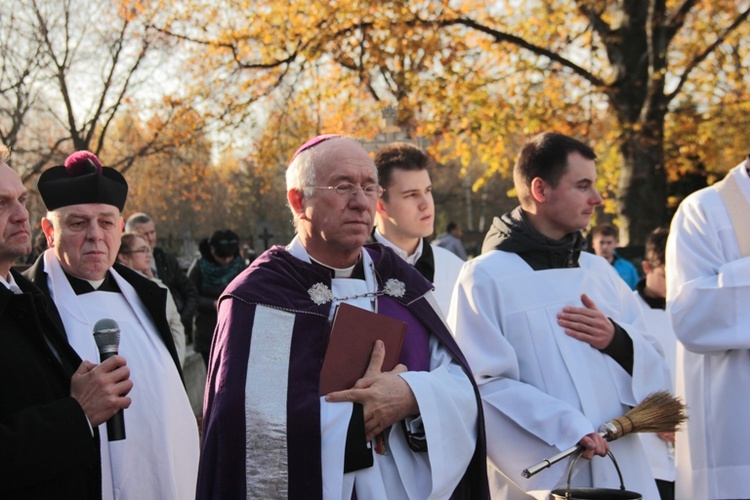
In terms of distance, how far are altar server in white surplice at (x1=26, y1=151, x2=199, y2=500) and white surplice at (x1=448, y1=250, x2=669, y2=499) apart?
1.35m

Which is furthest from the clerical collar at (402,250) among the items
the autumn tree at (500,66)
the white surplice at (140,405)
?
the autumn tree at (500,66)

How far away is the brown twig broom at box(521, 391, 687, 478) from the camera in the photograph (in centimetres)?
396

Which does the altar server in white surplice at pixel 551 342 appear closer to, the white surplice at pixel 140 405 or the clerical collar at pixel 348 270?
the clerical collar at pixel 348 270

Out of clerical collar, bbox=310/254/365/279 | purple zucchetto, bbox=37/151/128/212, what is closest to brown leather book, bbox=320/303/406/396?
clerical collar, bbox=310/254/365/279

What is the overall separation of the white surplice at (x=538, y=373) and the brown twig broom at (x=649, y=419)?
0.10 m

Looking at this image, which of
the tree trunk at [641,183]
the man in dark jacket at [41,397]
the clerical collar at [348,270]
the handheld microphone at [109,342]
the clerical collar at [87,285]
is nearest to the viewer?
the man in dark jacket at [41,397]

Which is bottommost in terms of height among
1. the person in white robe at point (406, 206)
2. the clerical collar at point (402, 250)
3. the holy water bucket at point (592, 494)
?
the holy water bucket at point (592, 494)

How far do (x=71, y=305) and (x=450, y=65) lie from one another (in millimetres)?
13562

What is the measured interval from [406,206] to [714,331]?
1902 millimetres

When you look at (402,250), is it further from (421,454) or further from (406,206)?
(421,454)

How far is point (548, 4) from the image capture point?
18.3m

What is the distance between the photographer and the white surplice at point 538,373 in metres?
4.03

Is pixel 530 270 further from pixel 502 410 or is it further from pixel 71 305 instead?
pixel 71 305

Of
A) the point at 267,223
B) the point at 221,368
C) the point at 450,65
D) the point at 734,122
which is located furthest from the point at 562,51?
the point at 221,368
